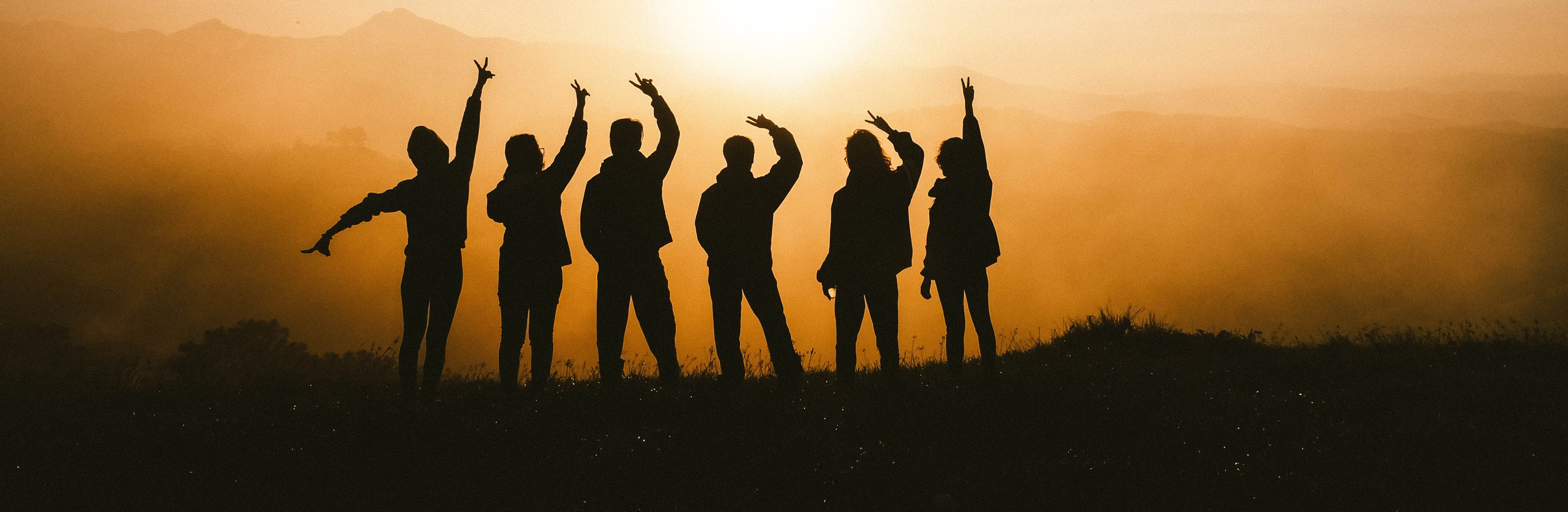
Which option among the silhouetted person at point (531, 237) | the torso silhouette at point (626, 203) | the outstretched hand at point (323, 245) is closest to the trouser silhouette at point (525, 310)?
the silhouetted person at point (531, 237)

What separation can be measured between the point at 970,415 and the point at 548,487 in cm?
266

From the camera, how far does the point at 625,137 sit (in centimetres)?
600

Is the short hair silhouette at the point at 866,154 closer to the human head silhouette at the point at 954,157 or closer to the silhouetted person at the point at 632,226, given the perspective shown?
the human head silhouette at the point at 954,157

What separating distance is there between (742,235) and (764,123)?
88 centimetres

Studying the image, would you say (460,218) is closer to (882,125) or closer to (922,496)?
(882,125)

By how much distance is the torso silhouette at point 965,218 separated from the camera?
6.50 meters

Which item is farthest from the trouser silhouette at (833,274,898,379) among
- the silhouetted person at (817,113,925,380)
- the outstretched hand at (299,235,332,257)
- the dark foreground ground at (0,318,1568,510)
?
the outstretched hand at (299,235,332,257)

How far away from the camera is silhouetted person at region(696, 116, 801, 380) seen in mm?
6090

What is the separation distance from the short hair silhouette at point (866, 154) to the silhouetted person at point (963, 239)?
508 millimetres

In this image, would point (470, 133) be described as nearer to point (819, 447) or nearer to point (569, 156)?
point (569, 156)

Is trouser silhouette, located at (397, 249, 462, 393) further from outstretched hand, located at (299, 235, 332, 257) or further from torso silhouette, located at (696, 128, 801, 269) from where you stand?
torso silhouette, located at (696, 128, 801, 269)

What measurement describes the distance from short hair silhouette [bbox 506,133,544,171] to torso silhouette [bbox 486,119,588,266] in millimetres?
58

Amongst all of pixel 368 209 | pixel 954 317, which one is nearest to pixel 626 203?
pixel 368 209

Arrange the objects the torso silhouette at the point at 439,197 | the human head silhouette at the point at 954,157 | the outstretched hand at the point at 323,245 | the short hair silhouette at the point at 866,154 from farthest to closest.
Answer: the human head silhouette at the point at 954,157 → the short hair silhouette at the point at 866,154 → the torso silhouette at the point at 439,197 → the outstretched hand at the point at 323,245
